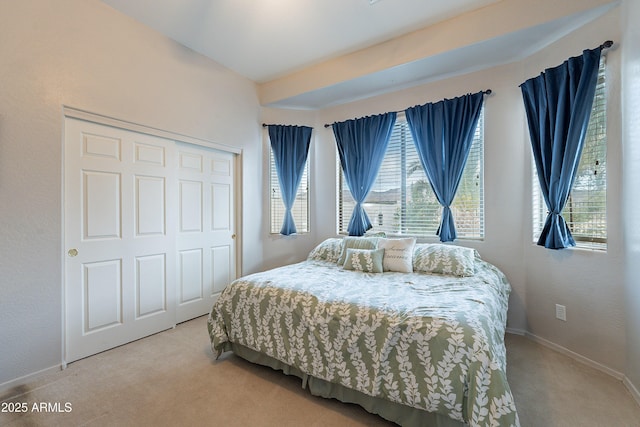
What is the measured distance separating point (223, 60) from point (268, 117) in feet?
2.93

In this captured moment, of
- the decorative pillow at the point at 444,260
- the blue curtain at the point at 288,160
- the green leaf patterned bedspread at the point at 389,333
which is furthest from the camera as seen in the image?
the blue curtain at the point at 288,160

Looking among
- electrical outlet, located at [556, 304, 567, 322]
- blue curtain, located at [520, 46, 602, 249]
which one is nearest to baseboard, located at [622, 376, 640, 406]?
electrical outlet, located at [556, 304, 567, 322]

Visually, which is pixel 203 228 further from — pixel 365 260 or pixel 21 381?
pixel 365 260

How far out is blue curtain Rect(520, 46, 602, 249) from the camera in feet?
7.22

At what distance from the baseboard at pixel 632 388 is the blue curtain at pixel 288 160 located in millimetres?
3304

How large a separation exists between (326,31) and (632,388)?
12.1 feet

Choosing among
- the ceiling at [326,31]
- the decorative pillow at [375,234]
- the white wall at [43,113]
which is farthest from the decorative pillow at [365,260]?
the white wall at [43,113]

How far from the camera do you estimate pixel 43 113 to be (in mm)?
2082

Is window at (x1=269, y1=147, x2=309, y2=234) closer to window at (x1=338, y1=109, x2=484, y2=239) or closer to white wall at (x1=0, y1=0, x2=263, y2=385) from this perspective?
A: window at (x1=338, y1=109, x2=484, y2=239)

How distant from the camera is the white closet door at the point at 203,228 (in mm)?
3119

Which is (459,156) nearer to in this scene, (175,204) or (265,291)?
(265,291)

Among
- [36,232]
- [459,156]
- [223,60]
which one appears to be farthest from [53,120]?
[459,156]

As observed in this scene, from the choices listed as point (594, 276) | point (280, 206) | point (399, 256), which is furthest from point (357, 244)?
point (594, 276)

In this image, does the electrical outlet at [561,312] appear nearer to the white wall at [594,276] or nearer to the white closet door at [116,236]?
the white wall at [594,276]
